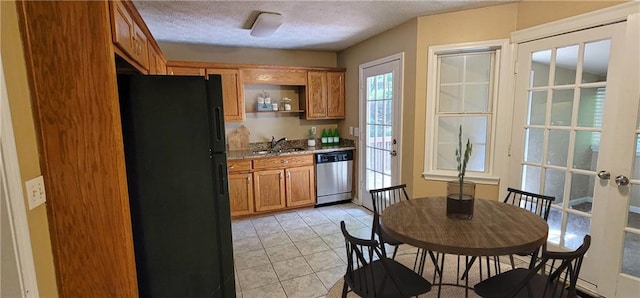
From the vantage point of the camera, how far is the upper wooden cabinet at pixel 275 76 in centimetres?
421

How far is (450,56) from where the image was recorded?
10.1 ft

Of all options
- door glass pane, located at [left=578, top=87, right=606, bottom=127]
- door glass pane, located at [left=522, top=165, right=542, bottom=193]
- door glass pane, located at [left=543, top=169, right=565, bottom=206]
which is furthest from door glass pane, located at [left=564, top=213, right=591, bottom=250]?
door glass pane, located at [left=578, top=87, right=606, bottom=127]

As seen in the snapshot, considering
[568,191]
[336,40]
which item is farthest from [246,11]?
[568,191]

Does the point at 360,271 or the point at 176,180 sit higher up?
the point at 176,180

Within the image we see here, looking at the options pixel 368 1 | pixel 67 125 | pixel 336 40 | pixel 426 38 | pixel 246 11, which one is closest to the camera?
pixel 67 125

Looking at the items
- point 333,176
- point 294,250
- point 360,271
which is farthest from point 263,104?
point 360,271

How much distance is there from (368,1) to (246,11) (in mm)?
1120

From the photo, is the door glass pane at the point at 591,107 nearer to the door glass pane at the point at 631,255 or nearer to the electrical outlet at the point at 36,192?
the door glass pane at the point at 631,255

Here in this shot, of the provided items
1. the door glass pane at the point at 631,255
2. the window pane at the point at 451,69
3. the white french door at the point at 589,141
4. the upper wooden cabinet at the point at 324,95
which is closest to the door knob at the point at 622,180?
the white french door at the point at 589,141

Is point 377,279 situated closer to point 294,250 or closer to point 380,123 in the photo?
point 294,250

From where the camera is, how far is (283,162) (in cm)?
417

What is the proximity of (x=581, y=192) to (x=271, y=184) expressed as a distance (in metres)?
3.25

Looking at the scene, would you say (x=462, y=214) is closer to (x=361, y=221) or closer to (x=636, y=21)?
(x=636, y=21)

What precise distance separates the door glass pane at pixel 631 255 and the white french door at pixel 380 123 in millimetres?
1923
